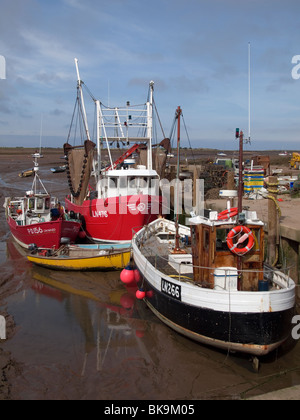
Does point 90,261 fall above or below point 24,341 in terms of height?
above

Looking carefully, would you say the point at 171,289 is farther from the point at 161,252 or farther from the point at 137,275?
the point at 161,252

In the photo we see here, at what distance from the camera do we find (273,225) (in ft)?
41.3

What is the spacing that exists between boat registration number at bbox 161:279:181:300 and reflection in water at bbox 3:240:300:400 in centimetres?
127

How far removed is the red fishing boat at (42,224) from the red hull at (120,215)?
3.34 feet

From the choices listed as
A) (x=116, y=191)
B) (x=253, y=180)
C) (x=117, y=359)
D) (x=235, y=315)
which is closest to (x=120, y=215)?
(x=116, y=191)

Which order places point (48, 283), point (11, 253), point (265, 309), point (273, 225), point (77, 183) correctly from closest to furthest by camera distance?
point (265, 309) < point (273, 225) < point (48, 283) < point (11, 253) < point (77, 183)

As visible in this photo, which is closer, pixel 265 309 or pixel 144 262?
pixel 265 309

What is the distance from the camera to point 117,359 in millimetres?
9125

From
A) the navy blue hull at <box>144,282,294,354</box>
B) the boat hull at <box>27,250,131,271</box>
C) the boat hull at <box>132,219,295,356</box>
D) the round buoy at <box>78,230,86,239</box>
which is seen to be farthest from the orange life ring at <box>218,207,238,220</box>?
the round buoy at <box>78,230,86,239</box>

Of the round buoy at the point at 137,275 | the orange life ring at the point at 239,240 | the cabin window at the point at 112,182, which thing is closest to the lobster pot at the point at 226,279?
the orange life ring at the point at 239,240

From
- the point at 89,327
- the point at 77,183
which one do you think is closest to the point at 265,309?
→ the point at 89,327
